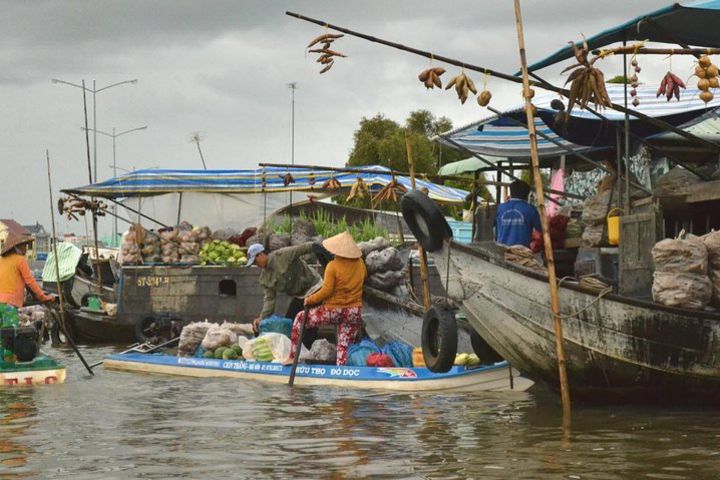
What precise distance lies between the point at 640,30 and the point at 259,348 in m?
5.78

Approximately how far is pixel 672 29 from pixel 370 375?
448cm

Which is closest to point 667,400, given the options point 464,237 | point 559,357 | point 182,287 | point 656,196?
point 559,357

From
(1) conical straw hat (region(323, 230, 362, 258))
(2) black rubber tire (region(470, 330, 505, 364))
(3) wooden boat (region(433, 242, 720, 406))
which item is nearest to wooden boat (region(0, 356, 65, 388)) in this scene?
(1) conical straw hat (region(323, 230, 362, 258))

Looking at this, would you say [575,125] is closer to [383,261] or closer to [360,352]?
[383,261]

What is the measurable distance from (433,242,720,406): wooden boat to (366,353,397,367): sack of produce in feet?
6.31

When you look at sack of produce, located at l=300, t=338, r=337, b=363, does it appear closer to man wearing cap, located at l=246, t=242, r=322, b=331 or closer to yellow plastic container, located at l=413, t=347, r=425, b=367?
man wearing cap, located at l=246, t=242, r=322, b=331

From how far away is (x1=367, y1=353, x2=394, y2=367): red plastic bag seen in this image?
1172 centimetres

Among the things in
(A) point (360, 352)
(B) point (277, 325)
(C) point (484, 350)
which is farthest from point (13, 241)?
(C) point (484, 350)

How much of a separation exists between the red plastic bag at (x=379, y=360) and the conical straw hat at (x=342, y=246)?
43.1 inches

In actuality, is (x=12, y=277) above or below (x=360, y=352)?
above

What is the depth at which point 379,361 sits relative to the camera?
11734 millimetres

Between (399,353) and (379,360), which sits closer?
(379,360)

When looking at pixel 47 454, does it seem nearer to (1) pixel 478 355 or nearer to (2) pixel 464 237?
(1) pixel 478 355

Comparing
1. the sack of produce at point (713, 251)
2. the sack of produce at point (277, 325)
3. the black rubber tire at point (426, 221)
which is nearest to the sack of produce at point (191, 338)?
the sack of produce at point (277, 325)
